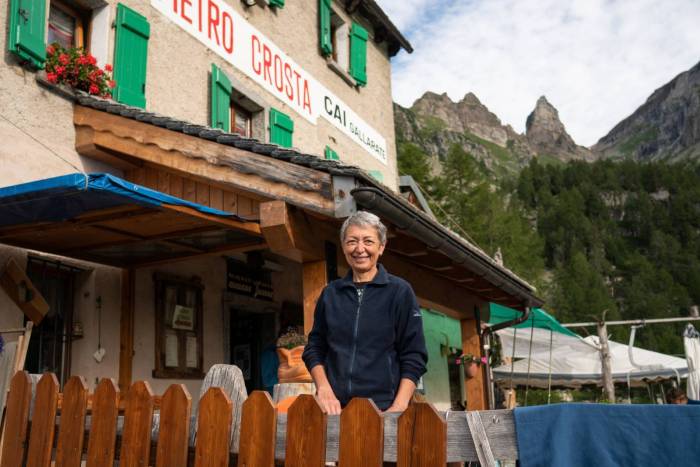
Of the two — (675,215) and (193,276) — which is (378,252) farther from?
(675,215)

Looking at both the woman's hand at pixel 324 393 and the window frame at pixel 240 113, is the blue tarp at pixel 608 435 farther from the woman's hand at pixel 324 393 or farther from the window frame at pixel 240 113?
the window frame at pixel 240 113

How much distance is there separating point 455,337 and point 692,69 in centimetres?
17282

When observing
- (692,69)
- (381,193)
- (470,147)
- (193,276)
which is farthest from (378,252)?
(692,69)

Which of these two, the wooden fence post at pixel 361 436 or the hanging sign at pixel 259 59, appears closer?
the wooden fence post at pixel 361 436

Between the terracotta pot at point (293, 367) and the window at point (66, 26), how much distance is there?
393cm

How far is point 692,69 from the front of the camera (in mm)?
161000

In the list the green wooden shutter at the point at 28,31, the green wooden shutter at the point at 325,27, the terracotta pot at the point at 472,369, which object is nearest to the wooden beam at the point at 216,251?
the green wooden shutter at the point at 28,31

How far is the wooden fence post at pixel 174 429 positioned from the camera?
106 inches

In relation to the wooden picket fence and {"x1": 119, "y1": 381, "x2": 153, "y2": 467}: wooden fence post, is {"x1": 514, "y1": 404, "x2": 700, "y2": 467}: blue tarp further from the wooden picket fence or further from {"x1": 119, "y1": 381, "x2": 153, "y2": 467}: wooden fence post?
{"x1": 119, "y1": 381, "x2": 153, "y2": 467}: wooden fence post

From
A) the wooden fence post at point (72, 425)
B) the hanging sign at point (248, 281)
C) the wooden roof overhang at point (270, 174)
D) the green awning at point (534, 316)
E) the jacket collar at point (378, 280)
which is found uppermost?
A: the wooden roof overhang at point (270, 174)

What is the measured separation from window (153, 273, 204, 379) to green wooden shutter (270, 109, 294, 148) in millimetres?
3016

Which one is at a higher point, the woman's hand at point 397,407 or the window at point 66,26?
the window at point 66,26

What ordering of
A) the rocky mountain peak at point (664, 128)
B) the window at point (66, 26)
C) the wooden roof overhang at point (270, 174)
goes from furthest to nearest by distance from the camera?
the rocky mountain peak at point (664, 128), the window at point (66, 26), the wooden roof overhang at point (270, 174)

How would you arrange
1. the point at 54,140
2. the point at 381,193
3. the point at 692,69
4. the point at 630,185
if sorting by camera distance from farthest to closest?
the point at 692,69, the point at 630,185, the point at 54,140, the point at 381,193
